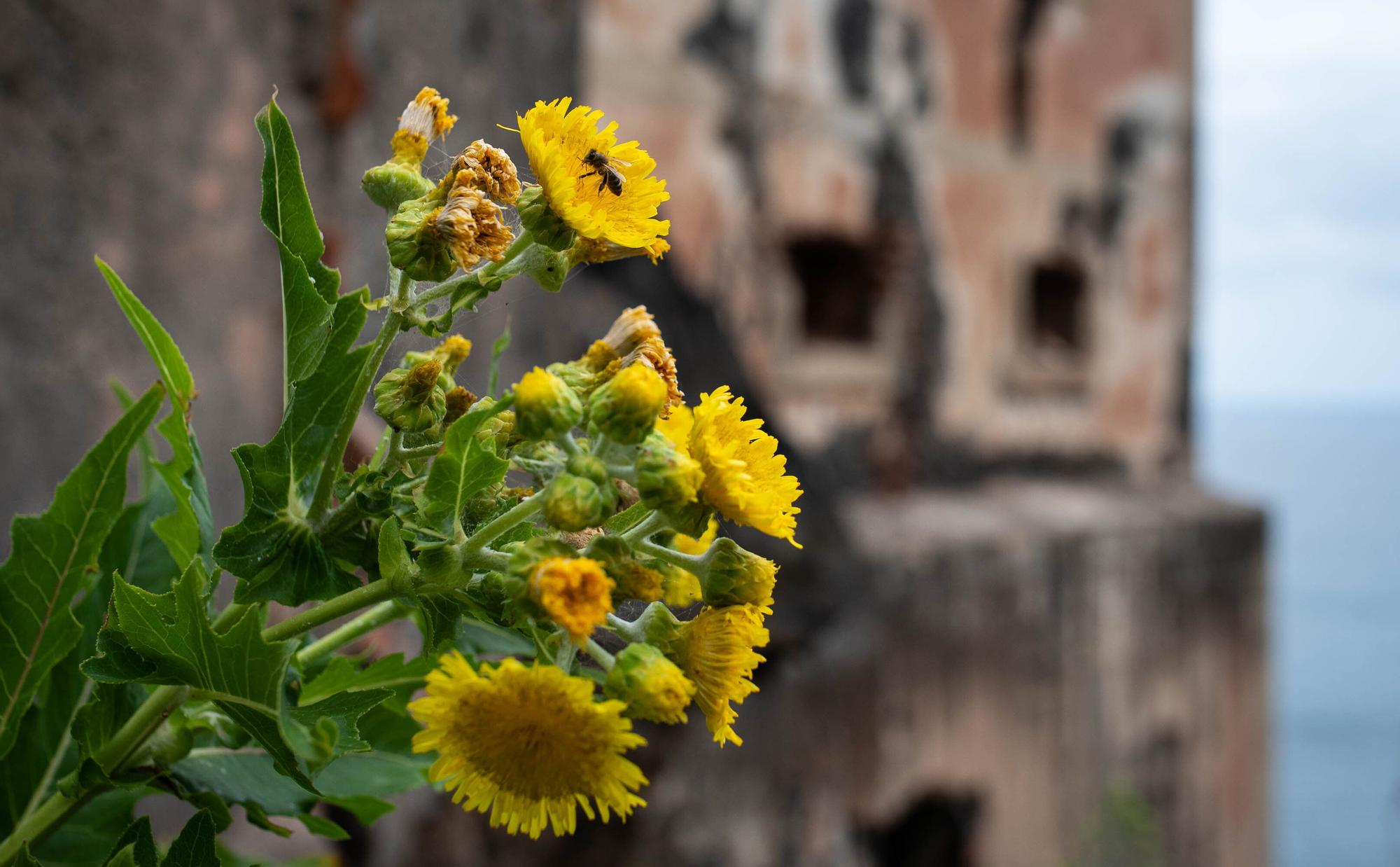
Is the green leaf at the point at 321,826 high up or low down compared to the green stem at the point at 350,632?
down

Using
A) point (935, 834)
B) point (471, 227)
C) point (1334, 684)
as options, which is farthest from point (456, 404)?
point (1334, 684)

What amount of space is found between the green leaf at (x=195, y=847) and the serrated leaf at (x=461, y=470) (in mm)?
186

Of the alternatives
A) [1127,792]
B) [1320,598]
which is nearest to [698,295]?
[1127,792]

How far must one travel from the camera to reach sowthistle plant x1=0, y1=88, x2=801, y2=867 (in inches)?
23.1

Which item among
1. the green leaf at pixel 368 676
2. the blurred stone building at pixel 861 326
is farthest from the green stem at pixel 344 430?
the blurred stone building at pixel 861 326

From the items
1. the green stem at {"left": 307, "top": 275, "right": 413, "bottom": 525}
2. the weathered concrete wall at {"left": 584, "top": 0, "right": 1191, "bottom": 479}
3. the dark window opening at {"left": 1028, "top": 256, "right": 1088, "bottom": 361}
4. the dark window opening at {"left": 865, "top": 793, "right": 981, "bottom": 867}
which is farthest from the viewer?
the dark window opening at {"left": 1028, "top": 256, "right": 1088, "bottom": 361}

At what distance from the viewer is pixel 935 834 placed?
536 centimetres

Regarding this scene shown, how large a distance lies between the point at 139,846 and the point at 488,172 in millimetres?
408

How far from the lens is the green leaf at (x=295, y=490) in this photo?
63 centimetres

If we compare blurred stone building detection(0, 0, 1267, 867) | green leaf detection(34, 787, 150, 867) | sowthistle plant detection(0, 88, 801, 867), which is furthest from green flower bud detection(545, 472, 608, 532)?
blurred stone building detection(0, 0, 1267, 867)

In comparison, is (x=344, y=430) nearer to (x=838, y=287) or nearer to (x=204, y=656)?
(x=204, y=656)

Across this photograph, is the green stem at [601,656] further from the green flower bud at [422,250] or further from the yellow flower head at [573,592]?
the green flower bud at [422,250]

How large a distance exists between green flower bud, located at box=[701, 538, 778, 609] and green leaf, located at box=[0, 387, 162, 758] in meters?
0.38

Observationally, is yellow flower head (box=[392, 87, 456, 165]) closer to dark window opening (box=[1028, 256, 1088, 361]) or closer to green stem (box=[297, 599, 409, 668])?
green stem (box=[297, 599, 409, 668])
